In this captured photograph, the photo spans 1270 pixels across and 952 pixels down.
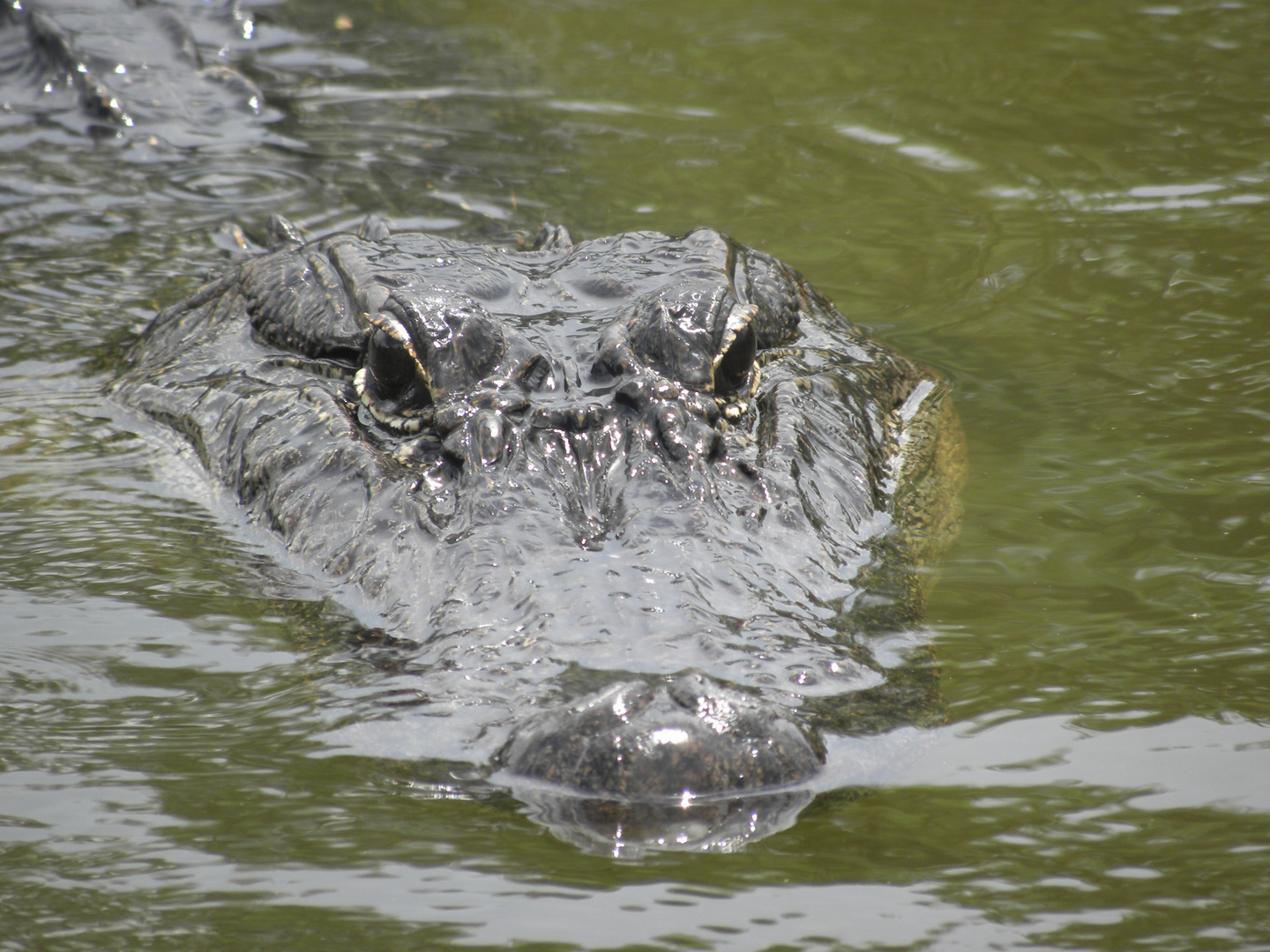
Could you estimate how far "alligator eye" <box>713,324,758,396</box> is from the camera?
12.2 ft

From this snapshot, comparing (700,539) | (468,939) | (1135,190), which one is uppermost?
(1135,190)

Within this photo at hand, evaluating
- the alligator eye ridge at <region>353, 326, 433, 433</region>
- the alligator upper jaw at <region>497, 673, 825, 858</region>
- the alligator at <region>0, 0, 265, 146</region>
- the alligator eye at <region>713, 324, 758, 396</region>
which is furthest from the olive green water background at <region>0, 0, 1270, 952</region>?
the alligator eye at <region>713, 324, 758, 396</region>

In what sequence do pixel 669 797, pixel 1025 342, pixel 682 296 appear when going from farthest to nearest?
pixel 1025 342 → pixel 682 296 → pixel 669 797

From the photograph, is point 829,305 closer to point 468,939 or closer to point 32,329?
point 32,329

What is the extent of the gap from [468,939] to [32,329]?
13.0 ft

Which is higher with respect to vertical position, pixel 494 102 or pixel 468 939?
pixel 494 102

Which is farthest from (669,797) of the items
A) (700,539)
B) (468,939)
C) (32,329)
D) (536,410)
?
(32,329)

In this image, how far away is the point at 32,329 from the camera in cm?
520

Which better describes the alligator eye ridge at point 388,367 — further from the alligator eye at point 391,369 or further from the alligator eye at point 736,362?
the alligator eye at point 736,362

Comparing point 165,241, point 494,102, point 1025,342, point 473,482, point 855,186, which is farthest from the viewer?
point 494,102

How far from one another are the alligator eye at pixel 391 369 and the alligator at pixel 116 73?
377 centimetres

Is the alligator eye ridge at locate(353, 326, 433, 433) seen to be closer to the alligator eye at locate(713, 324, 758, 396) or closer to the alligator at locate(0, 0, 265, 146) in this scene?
the alligator eye at locate(713, 324, 758, 396)

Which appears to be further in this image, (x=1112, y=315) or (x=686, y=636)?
(x=1112, y=315)

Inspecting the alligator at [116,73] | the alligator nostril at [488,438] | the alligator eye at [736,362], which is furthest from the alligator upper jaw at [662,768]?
the alligator at [116,73]
